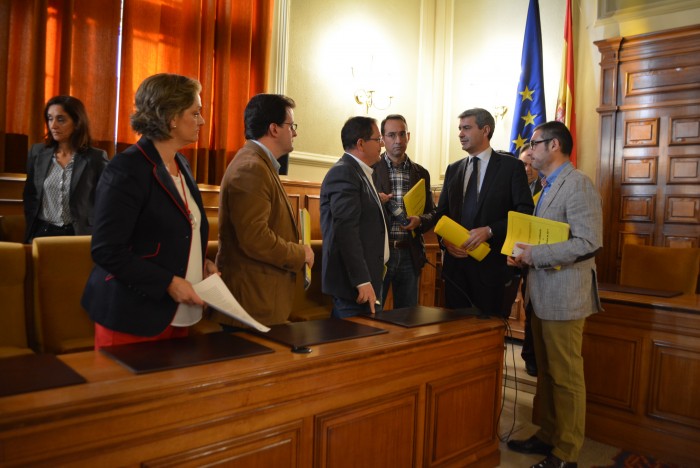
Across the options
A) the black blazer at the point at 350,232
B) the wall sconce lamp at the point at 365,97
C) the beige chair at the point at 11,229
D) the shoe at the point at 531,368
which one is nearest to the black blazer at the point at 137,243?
the black blazer at the point at 350,232

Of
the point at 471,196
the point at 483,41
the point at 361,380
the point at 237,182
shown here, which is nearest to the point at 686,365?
the point at 471,196

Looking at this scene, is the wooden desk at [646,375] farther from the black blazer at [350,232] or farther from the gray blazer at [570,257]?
the black blazer at [350,232]

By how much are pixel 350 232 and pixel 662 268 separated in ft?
7.82

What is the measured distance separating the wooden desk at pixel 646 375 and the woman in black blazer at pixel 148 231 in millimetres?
2020

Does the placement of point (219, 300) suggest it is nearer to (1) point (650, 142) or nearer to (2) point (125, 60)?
(2) point (125, 60)

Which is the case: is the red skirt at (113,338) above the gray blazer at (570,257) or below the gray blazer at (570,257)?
below

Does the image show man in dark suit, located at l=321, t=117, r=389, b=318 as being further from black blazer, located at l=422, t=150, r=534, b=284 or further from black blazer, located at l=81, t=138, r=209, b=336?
black blazer, located at l=81, t=138, r=209, b=336

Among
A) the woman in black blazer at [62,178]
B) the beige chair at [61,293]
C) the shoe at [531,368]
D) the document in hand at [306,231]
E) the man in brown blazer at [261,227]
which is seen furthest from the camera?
the shoe at [531,368]

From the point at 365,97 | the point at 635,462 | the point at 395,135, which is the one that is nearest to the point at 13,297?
the point at 395,135

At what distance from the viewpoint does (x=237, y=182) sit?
1778 mm

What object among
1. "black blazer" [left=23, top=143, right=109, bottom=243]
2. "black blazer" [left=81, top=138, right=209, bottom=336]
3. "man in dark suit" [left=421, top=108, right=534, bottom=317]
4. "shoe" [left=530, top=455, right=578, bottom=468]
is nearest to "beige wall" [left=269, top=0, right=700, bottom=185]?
"black blazer" [left=23, top=143, right=109, bottom=243]

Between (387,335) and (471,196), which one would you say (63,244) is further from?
(471,196)

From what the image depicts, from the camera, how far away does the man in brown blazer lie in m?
1.76

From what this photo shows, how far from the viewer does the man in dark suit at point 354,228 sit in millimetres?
2176
